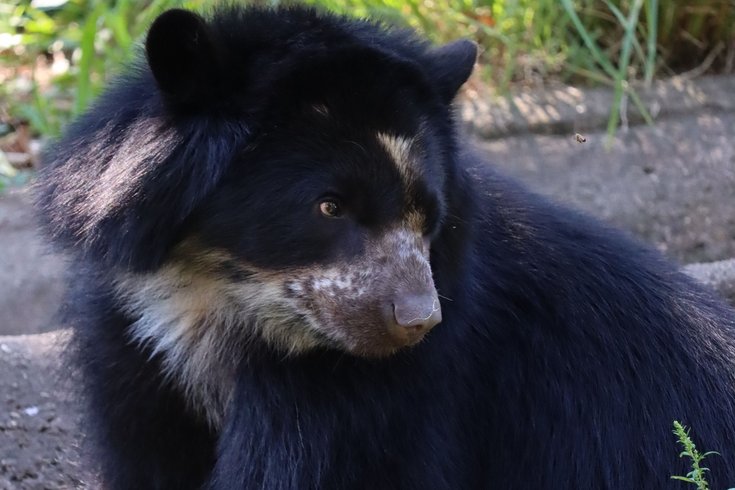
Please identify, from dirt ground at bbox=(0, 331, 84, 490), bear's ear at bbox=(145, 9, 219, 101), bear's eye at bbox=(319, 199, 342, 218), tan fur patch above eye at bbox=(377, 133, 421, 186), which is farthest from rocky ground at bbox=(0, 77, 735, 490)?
bear's ear at bbox=(145, 9, 219, 101)

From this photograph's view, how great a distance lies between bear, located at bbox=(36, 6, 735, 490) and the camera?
250 centimetres

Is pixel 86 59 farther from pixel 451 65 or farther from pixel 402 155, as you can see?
pixel 402 155

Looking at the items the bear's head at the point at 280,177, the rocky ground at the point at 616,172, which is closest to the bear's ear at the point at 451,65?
the bear's head at the point at 280,177

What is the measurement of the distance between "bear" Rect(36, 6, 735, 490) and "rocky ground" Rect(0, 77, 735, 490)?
1.55 metres

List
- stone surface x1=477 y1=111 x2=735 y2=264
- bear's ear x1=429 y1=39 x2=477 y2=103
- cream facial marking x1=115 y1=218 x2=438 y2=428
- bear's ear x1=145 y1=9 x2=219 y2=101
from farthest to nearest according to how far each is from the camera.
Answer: stone surface x1=477 y1=111 x2=735 y2=264, bear's ear x1=429 y1=39 x2=477 y2=103, cream facial marking x1=115 y1=218 x2=438 y2=428, bear's ear x1=145 y1=9 x2=219 y2=101

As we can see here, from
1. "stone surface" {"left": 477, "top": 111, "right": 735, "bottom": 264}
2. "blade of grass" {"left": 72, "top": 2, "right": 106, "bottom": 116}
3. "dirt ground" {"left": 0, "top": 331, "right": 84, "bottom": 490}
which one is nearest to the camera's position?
"dirt ground" {"left": 0, "top": 331, "right": 84, "bottom": 490}

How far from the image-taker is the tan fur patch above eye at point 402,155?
8.35ft

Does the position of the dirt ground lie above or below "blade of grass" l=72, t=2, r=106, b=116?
below

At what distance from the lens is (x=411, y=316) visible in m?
2.41

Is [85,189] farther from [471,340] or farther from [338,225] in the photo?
[471,340]

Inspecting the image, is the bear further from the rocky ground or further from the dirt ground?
the rocky ground

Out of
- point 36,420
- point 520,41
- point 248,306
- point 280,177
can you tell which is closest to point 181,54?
point 280,177

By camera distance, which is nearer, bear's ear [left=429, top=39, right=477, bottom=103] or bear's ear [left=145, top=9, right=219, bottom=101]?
bear's ear [left=145, top=9, right=219, bottom=101]

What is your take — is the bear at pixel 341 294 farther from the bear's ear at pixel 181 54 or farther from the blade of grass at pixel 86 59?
the blade of grass at pixel 86 59
